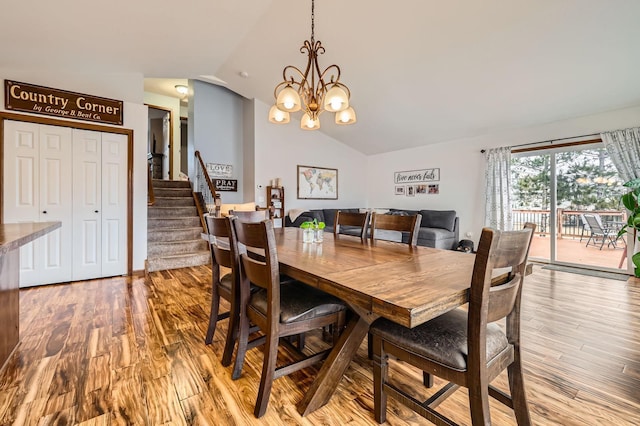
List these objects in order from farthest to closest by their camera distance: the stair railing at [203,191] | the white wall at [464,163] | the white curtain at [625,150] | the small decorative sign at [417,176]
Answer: the small decorative sign at [417,176] < the stair railing at [203,191] < the white wall at [464,163] < the white curtain at [625,150]

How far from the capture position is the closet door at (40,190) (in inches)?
128

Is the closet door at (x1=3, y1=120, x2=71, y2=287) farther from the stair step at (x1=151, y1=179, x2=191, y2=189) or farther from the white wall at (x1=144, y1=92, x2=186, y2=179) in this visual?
the white wall at (x1=144, y1=92, x2=186, y2=179)

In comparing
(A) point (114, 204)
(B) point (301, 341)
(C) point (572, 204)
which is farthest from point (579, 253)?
(A) point (114, 204)

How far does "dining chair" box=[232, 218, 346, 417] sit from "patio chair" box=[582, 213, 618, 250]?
492cm

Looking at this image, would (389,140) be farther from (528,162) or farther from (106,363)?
(106,363)

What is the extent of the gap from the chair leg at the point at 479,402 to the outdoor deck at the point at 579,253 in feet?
15.5

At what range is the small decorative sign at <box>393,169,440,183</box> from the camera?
238 inches

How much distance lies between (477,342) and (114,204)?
4396 mm

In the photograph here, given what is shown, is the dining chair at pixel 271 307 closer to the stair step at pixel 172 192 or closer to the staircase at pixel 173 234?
the staircase at pixel 173 234

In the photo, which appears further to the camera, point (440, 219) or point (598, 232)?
point (440, 219)

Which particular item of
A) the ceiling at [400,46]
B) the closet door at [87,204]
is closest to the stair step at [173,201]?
the closet door at [87,204]

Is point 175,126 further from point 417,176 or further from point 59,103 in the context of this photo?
point 417,176

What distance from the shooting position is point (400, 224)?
2.19m

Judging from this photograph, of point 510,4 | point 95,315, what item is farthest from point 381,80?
point 95,315
